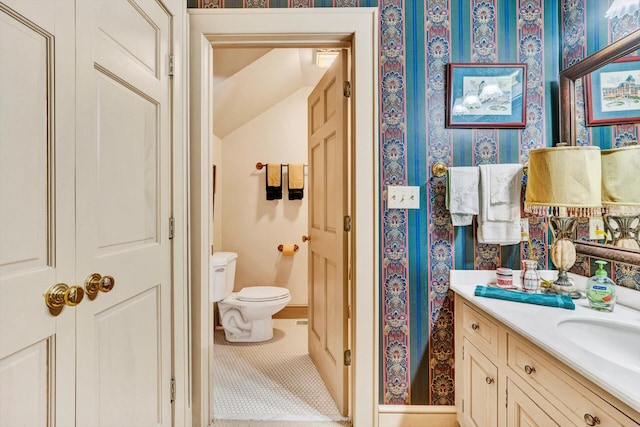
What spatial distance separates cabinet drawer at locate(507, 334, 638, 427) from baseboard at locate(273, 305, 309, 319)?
2.42 meters

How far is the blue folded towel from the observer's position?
4.24 ft

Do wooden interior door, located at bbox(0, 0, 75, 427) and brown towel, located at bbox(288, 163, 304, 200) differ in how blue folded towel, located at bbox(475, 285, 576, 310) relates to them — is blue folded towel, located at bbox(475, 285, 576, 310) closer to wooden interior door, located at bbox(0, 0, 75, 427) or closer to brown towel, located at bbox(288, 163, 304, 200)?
wooden interior door, located at bbox(0, 0, 75, 427)

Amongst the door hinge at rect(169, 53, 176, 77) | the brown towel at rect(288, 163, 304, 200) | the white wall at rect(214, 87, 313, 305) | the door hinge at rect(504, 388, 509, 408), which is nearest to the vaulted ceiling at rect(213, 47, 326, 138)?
the white wall at rect(214, 87, 313, 305)

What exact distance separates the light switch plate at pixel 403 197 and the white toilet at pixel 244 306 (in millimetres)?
1521

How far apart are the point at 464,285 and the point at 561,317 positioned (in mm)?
514

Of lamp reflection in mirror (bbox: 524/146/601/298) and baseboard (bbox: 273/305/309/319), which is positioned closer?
lamp reflection in mirror (bbox: 524/146/601/298)

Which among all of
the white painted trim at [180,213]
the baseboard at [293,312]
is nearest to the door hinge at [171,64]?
the white painted trim at [180,213]

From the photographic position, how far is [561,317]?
1196 mm

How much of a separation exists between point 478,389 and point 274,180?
7.91ft

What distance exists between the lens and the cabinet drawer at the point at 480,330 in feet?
4.28

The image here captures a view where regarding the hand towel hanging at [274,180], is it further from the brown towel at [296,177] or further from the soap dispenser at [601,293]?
the soap dispenser at [601,293]

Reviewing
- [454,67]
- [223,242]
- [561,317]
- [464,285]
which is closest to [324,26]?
[454,67]

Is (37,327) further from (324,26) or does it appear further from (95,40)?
(324,26)

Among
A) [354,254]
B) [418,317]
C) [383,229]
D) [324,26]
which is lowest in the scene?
[418,317]
